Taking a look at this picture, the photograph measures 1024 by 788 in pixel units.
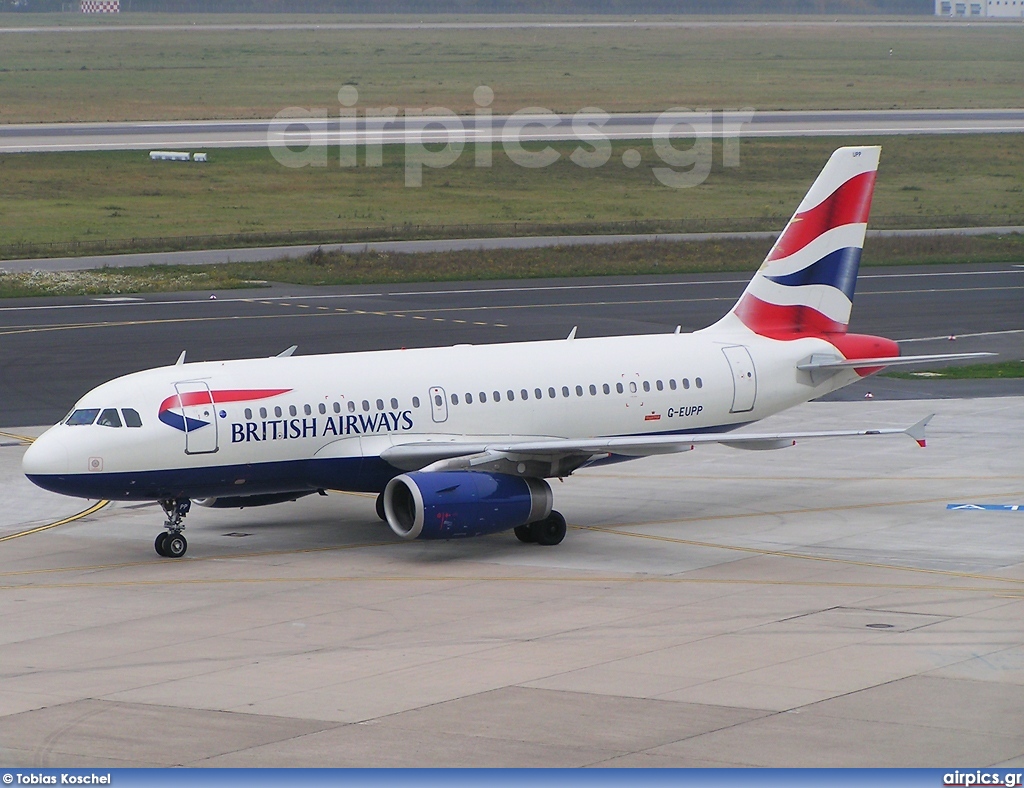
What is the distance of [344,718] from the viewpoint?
2391 centimetres

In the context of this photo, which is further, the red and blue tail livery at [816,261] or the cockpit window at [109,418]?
the red and blue tail livery at [816,261]

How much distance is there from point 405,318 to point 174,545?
35.6 m

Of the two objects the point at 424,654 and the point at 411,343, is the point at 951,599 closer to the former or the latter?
the point at 424,654

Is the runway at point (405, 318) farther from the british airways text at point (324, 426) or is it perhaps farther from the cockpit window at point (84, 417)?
the british airways text at point (324, 426)

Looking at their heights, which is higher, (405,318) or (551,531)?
(405,318)

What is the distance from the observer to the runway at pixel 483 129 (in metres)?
139

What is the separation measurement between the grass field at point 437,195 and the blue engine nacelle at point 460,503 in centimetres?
6103

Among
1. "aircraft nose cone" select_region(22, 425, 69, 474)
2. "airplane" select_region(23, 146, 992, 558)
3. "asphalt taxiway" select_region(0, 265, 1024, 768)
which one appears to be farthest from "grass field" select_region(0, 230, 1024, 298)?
"aircraft nose cone" select_region(22, 425, 69, 474)

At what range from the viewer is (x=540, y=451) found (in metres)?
36.1

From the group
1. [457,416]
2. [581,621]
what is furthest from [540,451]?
[581,621]

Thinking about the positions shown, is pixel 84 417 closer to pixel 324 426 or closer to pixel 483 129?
pixel 324 426

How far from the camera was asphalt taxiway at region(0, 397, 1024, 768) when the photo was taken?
22.7 m

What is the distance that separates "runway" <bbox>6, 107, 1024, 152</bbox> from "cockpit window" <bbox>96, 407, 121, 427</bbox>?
101 metres

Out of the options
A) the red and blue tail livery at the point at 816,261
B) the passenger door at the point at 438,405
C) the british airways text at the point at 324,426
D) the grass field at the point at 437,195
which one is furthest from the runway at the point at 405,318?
the passenger door at the point at 438,405
